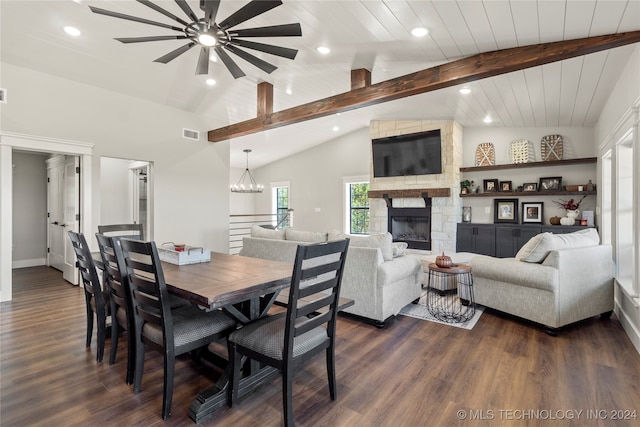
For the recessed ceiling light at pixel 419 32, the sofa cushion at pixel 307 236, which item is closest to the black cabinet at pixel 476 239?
the sofa cushion at pixel 307 236

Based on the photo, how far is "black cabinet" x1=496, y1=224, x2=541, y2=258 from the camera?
5.55 m

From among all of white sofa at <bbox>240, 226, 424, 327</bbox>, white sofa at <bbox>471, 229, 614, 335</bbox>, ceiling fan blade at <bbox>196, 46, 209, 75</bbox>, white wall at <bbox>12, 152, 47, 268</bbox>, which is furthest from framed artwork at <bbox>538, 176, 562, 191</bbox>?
white wall at <bbox>12, 152, 47, 268</bbox>

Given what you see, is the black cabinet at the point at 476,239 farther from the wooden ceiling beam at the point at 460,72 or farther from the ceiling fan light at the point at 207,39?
the ceiling fan light at the point at 207,39

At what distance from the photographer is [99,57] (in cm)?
→ 397

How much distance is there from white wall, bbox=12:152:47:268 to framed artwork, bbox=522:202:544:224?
29.9 ft

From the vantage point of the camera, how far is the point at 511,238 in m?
5.71

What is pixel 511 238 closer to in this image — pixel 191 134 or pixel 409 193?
pixel 409 193

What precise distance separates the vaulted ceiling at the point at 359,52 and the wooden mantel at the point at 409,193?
1.44 meters

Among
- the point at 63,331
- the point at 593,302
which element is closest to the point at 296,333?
the point at 63,331

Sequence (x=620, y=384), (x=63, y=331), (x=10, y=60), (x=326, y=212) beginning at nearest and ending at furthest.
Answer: (x=620, y=384) < (x=63, y=331) < (x=10, y=60) < (x=326, y=212)

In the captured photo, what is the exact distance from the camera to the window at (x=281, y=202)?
9711 millimetres

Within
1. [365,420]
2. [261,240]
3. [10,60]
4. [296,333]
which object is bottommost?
[365,420]

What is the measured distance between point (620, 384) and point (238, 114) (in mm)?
6199

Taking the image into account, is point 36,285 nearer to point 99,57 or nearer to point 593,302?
point 99,57
